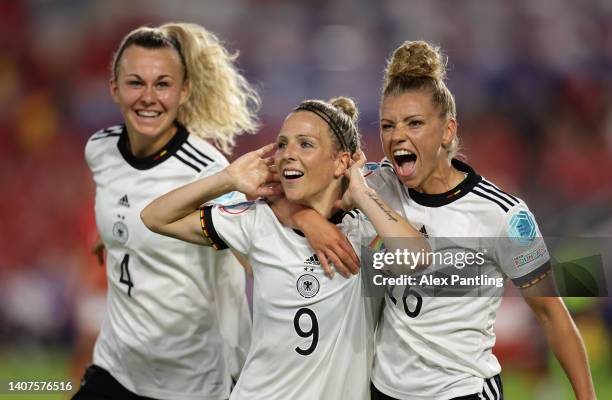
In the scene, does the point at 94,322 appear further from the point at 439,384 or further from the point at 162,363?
the point at 439,384

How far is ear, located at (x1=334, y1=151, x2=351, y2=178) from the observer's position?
10.1 feet

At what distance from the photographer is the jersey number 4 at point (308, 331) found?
2908mm

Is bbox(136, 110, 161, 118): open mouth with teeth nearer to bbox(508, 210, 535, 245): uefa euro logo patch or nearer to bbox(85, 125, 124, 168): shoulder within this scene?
bbox(85, 125, 124, 168): shoulder

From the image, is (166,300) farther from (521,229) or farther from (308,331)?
(521,229)

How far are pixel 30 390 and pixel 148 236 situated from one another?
90.9 inches

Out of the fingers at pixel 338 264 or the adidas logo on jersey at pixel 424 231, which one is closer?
the fingers at pixel 338 264

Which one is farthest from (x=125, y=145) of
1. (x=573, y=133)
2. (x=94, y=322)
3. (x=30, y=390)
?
(x=573, y=133)

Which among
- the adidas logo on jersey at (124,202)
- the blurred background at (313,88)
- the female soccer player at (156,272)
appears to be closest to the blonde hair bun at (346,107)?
the female soccer player at (156,272)

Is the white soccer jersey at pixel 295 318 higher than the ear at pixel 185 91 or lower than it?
lower

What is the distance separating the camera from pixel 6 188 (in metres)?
8.25

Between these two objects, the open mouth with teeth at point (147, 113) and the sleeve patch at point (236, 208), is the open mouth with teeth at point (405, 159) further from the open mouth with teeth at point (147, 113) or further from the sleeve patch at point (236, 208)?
the open mouth with teeth at point (147, 113)

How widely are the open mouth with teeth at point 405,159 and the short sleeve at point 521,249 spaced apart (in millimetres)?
383

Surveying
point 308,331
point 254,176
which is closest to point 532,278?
point 308,331

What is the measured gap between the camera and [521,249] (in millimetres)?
2982
